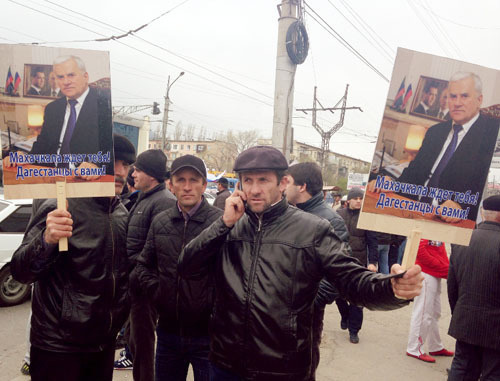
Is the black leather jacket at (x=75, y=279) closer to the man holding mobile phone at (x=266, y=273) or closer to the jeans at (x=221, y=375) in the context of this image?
the man holding mobile phone at (x=266, y=273)

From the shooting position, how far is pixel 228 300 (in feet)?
6.69

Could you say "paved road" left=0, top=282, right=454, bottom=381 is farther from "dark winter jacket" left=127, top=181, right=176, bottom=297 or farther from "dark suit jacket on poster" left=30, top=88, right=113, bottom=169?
"dark suit jacket on poster" left=30, top=88, right=113, bottom=169

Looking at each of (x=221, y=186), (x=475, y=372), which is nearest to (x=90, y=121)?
(x=475, y=372)

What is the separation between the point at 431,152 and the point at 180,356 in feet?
6.67

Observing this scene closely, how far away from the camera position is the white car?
5.57 metres

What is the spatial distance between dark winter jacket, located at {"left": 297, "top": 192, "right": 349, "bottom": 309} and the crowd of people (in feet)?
0.05

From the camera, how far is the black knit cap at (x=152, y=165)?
3.87 metres

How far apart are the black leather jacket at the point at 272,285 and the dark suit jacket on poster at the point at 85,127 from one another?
792mm

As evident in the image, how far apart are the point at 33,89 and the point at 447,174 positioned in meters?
2.13

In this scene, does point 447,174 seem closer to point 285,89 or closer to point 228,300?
point 228,300

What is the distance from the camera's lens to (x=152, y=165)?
153 inches

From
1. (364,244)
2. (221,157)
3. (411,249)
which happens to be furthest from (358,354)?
(221,157)

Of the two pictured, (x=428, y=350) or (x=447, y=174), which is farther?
(x=428, y=350)

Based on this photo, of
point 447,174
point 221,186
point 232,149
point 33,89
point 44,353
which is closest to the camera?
point 447,174
